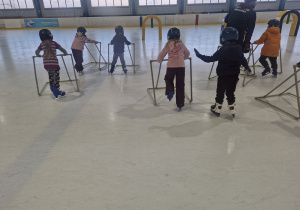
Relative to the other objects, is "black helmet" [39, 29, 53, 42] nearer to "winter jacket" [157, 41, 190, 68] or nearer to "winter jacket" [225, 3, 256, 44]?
"winter jacket" [157, 41, 190, 68]

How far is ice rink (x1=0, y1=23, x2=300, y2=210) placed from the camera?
6.46ft

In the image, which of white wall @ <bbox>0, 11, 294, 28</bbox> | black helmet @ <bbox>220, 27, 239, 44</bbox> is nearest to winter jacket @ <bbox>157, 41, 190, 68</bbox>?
black helmet @ <bbox>220, 27, 239, 44</bbox>

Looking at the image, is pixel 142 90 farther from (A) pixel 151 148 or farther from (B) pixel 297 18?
(B) pixel 297 18

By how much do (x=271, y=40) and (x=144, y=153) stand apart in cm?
432

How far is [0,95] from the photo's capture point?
4.41 metres

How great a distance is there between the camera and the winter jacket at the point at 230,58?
3.01 meters

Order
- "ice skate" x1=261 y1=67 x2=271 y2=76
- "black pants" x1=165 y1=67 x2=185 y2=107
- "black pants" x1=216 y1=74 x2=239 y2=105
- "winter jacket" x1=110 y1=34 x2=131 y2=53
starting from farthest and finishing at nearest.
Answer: "winter jacket" x1=110 y1=34 x2=131 y2=53 → "ice skate" x1=261 y1=67 x2=271 y2=76 → "black pants" x1=165 y1=67 x2=185 y2=107 → "black pants" x1=216 y1=74 x2=239 y2=105

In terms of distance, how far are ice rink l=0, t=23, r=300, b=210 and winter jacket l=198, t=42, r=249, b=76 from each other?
30.8 inches

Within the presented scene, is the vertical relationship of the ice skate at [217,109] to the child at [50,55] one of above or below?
below

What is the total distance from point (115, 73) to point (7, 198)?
4.29 metres

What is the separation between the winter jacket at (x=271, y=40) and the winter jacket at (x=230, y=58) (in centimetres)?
221

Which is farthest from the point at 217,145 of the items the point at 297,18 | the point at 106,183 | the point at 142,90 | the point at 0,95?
the point at 297,18

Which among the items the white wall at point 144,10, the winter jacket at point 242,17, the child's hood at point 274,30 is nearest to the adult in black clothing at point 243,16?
the winter jacket at point 242,17

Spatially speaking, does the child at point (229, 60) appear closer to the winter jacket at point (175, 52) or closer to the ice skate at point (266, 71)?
the winter jacket at point (175, 52)
